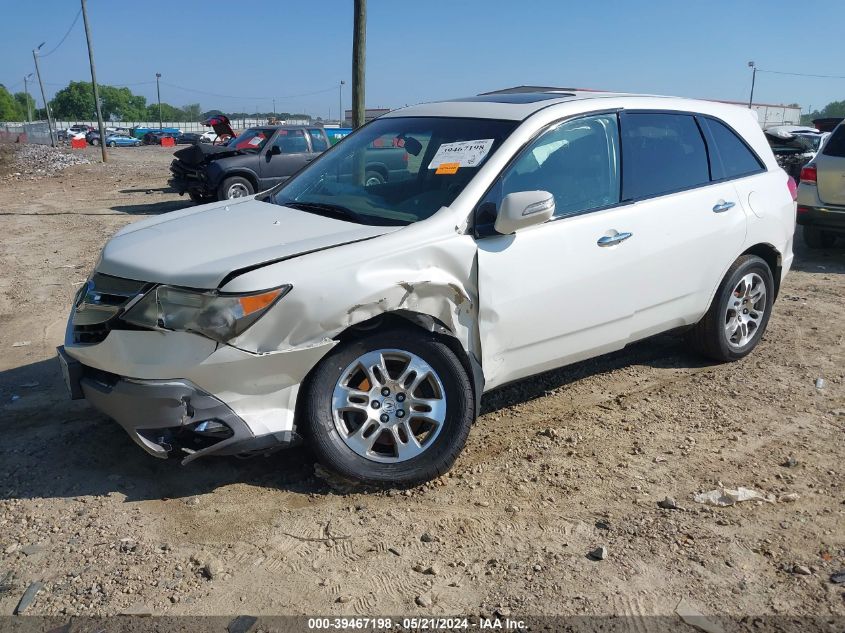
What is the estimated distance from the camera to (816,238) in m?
9.52

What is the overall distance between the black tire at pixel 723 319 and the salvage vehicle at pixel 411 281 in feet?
0.51

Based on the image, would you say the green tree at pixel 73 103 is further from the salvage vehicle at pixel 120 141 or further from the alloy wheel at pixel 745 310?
the alloy wheel at pixel 745 310

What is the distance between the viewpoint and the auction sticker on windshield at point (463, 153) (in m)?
3.71

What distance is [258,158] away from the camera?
567 inches

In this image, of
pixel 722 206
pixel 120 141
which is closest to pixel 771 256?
pixel 722 206

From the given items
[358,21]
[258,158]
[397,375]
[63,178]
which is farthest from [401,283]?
[63,178]

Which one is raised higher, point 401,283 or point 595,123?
point 595,123

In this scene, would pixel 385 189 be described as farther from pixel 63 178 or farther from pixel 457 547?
pixel 63 178

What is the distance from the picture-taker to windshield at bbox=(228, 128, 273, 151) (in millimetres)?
14852

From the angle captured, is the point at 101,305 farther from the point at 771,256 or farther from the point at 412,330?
the point at 771,256

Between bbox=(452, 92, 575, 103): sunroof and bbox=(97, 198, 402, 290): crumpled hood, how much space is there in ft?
4.33

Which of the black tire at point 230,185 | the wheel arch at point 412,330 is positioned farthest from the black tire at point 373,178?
the black tire at point 230,185

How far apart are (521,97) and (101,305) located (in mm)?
2645

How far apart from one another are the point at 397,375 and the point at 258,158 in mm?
11962
